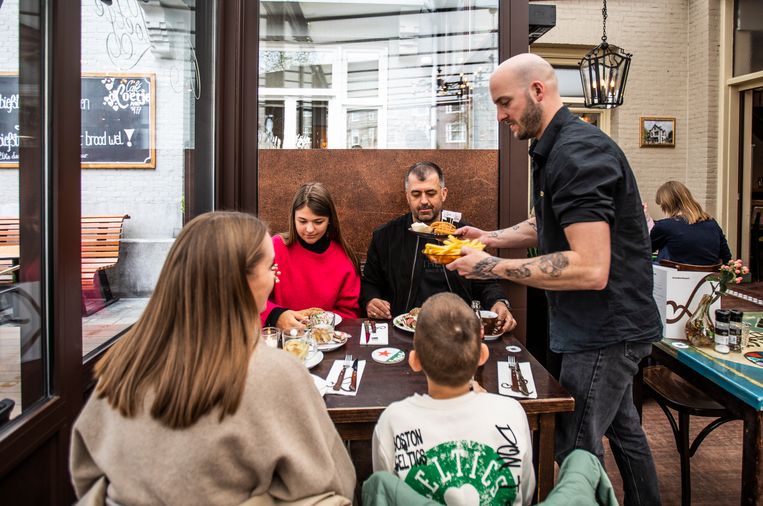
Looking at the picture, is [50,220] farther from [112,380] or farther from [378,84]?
[378,84]

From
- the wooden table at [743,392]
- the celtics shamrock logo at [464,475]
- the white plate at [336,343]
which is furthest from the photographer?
the white plate at [336,343]

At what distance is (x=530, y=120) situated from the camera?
74.8 inches

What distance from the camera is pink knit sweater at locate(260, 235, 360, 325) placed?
9.07ft

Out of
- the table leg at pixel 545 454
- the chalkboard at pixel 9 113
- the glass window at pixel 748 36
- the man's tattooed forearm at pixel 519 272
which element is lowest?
the table leg at pixel 545 454

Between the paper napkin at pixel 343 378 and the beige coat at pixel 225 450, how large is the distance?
0.52 metres

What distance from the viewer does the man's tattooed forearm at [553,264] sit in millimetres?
1655

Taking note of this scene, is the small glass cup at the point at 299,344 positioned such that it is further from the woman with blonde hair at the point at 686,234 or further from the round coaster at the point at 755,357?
the woman with blonde hair at the point at 686,234

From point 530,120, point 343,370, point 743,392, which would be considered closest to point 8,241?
point 343,370

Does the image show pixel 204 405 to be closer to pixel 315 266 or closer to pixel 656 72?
pixel 315 266

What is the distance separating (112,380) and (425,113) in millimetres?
2639

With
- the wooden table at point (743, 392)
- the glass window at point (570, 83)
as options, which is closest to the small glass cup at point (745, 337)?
the wooden table at point (743, 392)

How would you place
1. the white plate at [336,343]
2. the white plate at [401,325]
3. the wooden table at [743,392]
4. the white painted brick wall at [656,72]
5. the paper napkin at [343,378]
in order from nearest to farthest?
1. the paper napkin at [343,378]
2. the wooden table at [743,392]
3. the white plate at [336,343]
4. the white plate at [401,325]
5. the white painted brick wall at [656,72]

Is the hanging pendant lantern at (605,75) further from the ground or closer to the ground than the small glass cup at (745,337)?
further from the ground

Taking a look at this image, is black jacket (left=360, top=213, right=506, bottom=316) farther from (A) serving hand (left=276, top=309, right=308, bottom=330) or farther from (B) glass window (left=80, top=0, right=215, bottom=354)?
(B) glass window (left=80, top=0, right=215, bottom=354)
